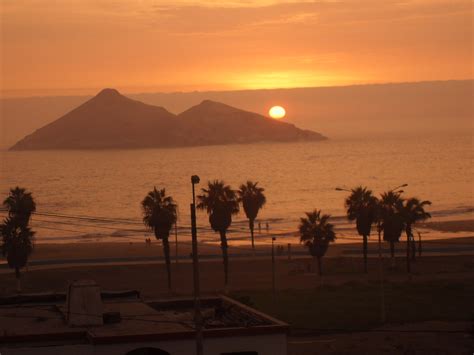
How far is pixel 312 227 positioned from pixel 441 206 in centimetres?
7862

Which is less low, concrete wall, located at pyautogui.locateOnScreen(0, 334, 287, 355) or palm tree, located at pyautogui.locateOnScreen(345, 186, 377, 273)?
palm tree, located at pyautogui.locateOnScreen(345, 186, 377, 273)

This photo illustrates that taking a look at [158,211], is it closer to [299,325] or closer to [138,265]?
[138,265]

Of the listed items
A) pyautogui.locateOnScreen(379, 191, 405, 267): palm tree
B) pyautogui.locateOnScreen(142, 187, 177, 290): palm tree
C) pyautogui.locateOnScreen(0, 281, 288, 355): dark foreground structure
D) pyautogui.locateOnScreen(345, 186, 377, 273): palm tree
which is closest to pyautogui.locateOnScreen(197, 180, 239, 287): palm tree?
pyautogui.locateOnScreen(142, 187, 177, 290): palm tree

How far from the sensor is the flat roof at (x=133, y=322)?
20.3 meters

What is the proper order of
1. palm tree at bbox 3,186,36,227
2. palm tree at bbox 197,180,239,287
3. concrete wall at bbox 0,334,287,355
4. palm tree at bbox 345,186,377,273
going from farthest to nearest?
1. palm tree at bbox 345,186,377,273
2. palm tree at bbox 197,180,239,287
3. palm tree at bbox 3,186,36,227
4. concrete wall at bbox 0,334,287,355

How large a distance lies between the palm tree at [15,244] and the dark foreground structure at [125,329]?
3082 cm

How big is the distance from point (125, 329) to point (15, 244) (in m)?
35.8

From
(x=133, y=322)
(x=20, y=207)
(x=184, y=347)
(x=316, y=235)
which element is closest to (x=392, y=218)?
(x=316, y=235)

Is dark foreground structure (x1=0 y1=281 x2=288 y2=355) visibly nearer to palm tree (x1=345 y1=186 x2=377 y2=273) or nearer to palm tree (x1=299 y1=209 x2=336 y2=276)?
palm tree (x1=299 y1=209 x2=336 y2=276)

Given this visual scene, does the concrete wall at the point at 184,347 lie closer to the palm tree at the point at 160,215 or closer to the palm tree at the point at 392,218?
the palm tree at the point at 160,215

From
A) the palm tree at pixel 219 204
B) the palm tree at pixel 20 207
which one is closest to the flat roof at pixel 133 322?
the palm tree at pixel 219 204

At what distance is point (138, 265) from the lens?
213ft

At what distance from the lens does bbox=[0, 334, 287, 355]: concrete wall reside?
20.1 metres

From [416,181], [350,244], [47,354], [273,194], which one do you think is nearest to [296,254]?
[350,244]
